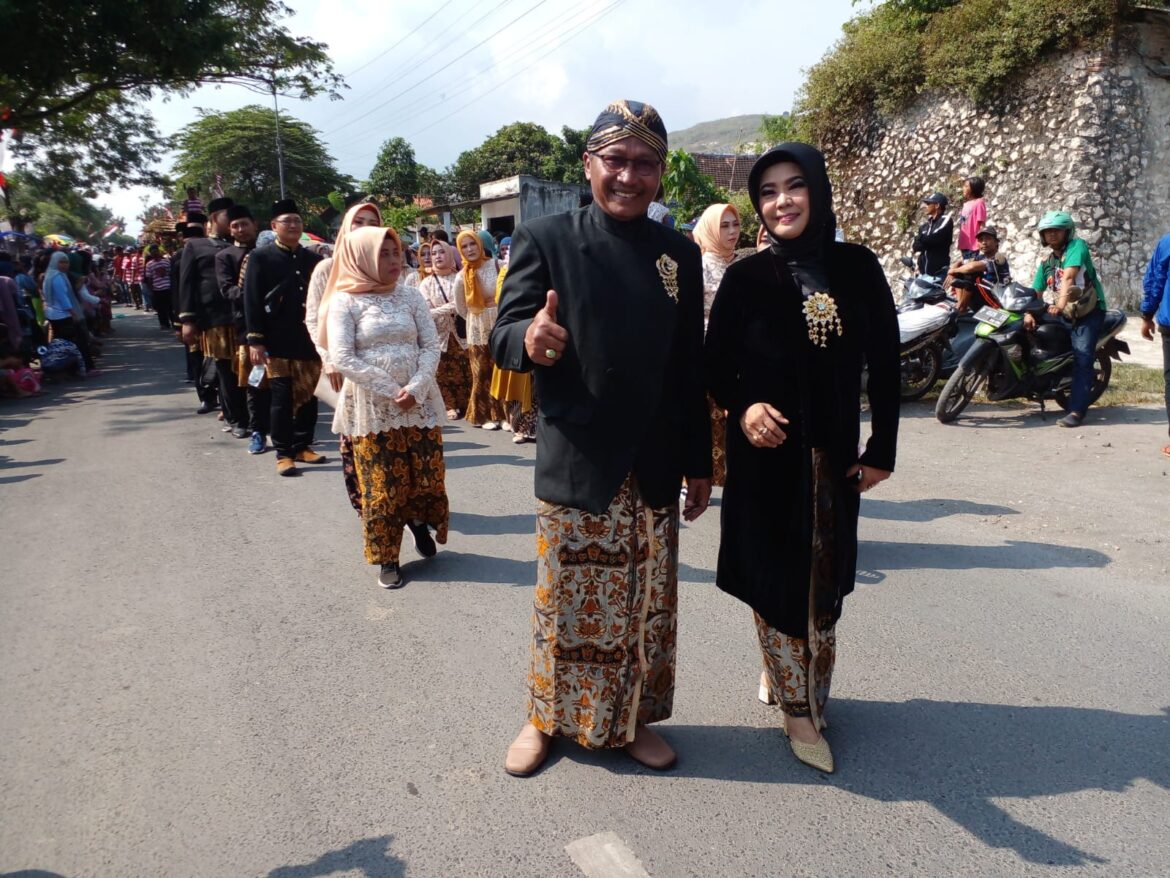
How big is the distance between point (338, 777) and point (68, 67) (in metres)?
13.3

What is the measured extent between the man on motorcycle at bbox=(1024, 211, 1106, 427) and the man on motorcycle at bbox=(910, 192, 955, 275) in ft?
8.12

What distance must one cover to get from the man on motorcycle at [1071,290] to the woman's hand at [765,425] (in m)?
5.47

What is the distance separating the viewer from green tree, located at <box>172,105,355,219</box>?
35344 millimetres

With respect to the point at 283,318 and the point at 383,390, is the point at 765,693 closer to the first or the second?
the point at 383,390

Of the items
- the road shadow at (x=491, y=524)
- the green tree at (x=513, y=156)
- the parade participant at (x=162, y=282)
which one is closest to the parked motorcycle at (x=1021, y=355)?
the road shadow at (x=491, y=524)

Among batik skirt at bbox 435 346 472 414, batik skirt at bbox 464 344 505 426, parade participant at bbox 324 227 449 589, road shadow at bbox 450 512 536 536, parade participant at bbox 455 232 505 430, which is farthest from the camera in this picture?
batik skirt at bbox 435 346 472 414

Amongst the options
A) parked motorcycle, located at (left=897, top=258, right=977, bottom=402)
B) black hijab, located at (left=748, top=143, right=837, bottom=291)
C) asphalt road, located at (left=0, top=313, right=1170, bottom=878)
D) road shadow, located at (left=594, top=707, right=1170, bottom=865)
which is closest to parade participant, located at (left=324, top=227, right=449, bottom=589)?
asphalt road, located at (left=0, top=313, right=1170, bottom=878)

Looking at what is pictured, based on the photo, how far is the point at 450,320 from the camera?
7.73 metres

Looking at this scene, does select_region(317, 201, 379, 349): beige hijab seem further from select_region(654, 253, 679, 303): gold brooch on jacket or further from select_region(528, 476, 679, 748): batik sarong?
select_region(528, 476, 679, 748): batik sarong

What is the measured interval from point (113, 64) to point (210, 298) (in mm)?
7694

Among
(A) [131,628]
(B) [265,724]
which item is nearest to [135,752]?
(B) [265,724]

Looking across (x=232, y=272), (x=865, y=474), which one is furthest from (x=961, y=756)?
(x=232, y=272)

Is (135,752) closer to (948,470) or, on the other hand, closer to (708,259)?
(708,259)

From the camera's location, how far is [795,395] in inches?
94.1
